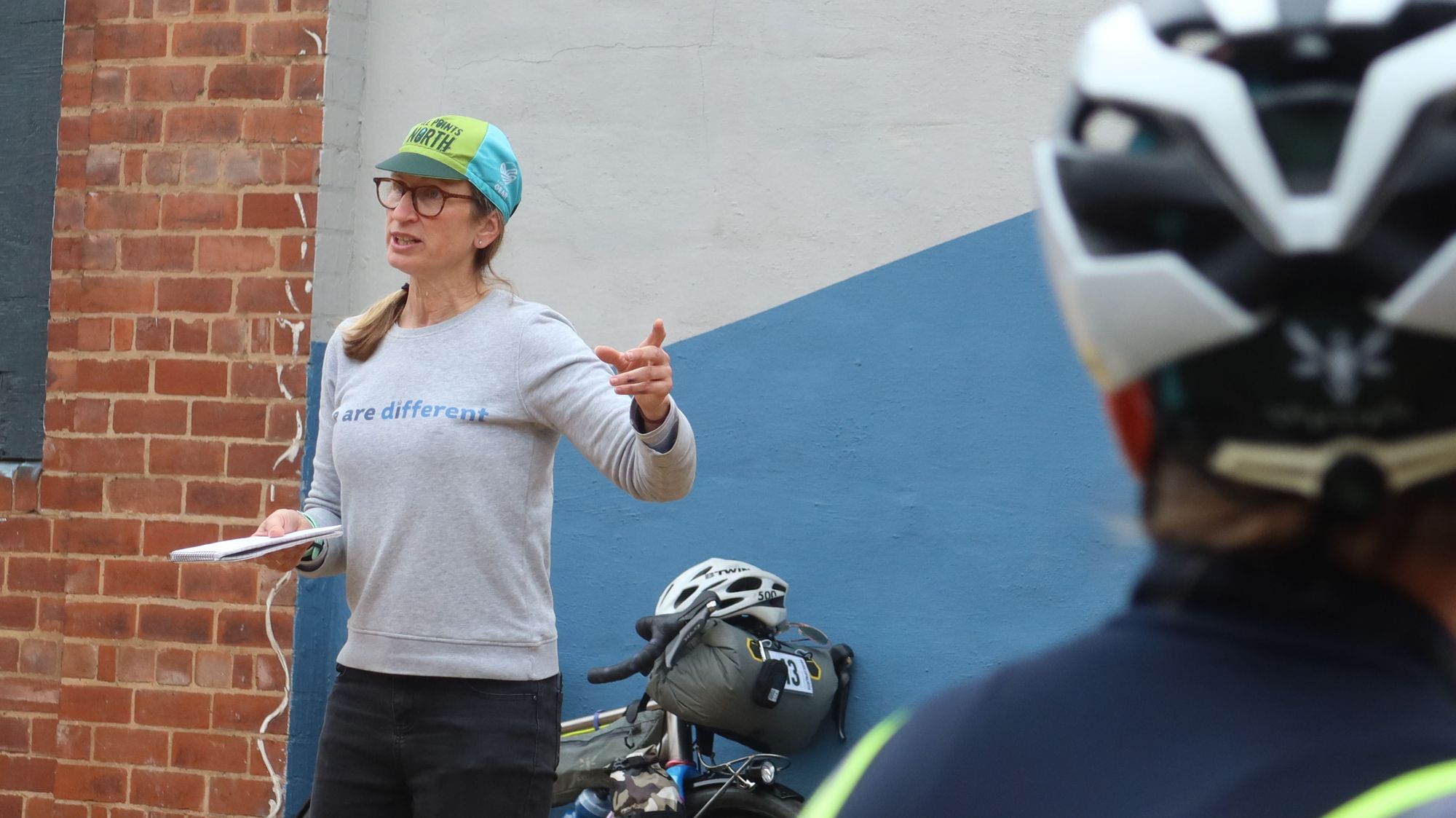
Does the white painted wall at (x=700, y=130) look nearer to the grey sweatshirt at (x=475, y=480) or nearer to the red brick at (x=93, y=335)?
the red brick at (x=93, y=335)

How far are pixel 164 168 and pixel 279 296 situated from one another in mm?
594

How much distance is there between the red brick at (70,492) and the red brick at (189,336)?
50cm

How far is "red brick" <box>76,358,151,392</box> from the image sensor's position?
4879mm

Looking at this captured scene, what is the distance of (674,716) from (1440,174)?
350 centimetres

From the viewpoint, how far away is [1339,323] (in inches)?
34.7

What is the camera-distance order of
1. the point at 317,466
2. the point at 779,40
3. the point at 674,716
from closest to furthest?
the point at 317,466 < the point at 674,716 < the point at 779,40

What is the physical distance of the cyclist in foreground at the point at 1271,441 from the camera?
0.85 m

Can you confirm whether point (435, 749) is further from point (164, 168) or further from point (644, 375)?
point (164, 168)

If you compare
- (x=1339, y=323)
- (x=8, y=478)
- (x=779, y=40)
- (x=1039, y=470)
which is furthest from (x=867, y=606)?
(x=1339, y=323)

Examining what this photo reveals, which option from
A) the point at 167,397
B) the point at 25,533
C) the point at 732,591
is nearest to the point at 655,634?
the point at 732,591

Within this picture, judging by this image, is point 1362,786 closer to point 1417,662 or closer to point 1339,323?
point 1417,662

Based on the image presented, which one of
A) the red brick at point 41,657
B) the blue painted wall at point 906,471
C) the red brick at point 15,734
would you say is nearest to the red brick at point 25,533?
the red brick at point 41,657

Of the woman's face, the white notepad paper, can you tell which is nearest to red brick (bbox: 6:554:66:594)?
the white notepad paper

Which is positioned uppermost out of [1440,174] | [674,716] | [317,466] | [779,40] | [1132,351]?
[779,40]
